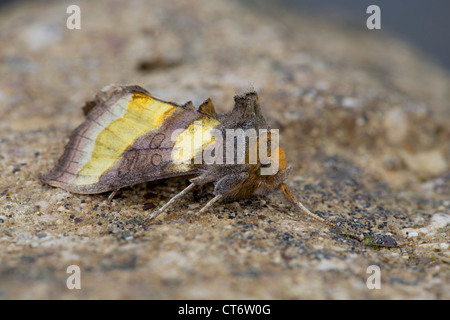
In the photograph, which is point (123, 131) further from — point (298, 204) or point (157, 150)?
point (298, 204)

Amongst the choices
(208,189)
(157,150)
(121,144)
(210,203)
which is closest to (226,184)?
(210,203)

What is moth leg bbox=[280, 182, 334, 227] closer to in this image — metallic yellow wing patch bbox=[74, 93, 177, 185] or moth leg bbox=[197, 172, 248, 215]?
moth leg bbox=[197, 172, 248, 215]

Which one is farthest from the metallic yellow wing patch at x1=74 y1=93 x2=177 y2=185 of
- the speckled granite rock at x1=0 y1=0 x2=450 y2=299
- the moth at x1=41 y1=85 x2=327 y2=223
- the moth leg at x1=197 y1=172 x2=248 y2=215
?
the moth leg at x1=197 y1=172 x2=248 y2=215

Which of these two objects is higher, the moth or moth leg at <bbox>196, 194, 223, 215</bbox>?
the moth
